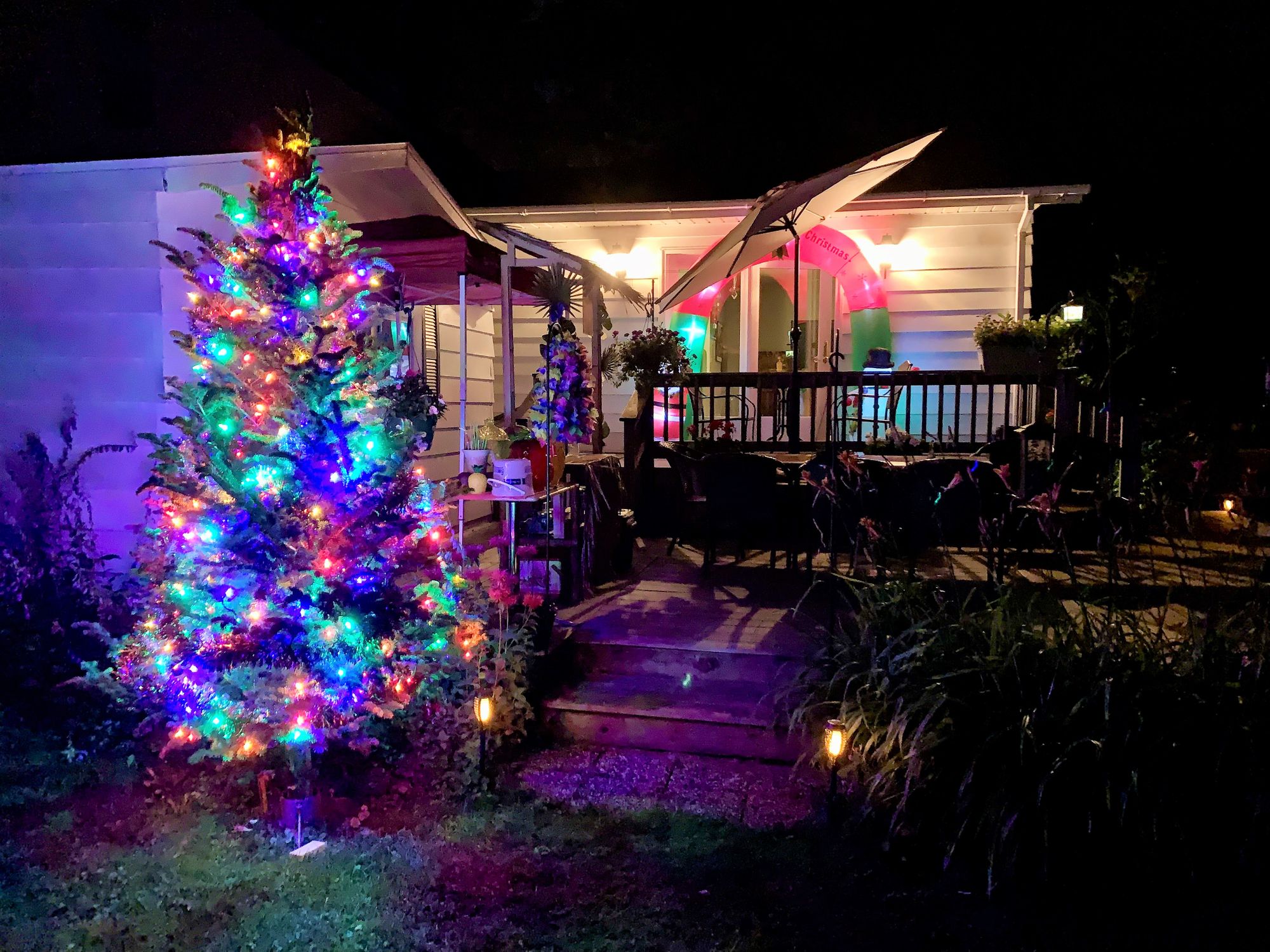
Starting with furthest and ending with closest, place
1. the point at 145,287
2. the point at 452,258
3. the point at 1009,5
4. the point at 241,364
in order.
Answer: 1. the point at 1009,5
2. the point at 145,287
3. the point at 452,258
4. the point at 241,364

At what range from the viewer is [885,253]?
9.55 m

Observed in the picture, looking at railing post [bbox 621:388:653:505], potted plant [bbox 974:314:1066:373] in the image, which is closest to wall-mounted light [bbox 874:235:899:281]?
potted plant [bbox 974:314:1066:373]

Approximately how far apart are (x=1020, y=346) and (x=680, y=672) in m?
5.24

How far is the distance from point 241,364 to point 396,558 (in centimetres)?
98

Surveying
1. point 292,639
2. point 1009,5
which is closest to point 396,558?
point 292,639

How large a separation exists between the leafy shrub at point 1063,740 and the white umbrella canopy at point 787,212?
3.21 metres

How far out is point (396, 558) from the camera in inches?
135

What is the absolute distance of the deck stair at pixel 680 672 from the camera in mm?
4027

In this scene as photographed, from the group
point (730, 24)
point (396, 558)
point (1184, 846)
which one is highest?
point (730, 24)

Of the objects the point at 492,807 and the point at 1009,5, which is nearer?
the point at 492,807

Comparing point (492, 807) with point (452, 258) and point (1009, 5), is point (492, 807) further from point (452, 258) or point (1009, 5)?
point (1009, 5)

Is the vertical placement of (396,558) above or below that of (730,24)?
below

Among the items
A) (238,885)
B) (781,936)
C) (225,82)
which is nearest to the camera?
(781,936)

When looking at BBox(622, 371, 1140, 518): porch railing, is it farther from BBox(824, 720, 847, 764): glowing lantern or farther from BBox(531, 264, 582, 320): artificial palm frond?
BBox(824, 720, 847, 764): glowing lantern
